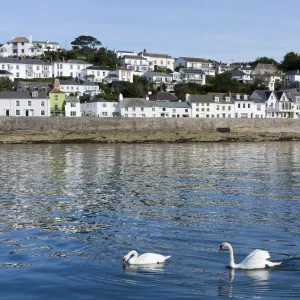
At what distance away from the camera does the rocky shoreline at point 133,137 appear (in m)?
69.8

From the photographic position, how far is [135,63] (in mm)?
138500

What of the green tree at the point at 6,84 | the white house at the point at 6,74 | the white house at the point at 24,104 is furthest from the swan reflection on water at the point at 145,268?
the white house at the point at 6,74

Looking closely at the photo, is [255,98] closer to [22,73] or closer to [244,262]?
[22,73]

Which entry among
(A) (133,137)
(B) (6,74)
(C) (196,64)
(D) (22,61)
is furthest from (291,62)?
(A) (133,137)

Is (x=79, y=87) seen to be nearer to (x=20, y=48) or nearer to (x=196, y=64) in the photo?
(x=20, y=48)

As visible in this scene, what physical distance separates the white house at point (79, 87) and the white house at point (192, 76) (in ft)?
95.0

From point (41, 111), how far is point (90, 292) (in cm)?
7393

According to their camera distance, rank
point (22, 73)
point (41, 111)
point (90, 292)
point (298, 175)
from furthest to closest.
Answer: point (22, 73)
point (41, 111)
point (298, 175)
point (90, 292)

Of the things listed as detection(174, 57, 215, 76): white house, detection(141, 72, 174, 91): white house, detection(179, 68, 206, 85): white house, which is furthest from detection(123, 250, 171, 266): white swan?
detection(174, 57, 215, 76): white house

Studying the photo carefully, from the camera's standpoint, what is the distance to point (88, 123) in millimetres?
75500

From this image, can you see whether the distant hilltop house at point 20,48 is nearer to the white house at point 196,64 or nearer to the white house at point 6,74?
the white house at point 6,74

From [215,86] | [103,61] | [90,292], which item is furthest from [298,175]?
[103,61]

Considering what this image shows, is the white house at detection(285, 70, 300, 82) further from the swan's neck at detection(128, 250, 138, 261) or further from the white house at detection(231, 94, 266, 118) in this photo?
the swan's neck at detection(128, 250, 138, 261)

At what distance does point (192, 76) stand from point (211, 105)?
3597 centimetres
